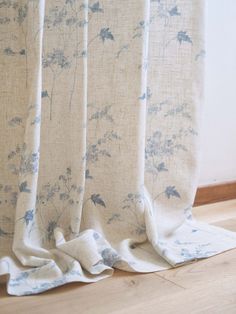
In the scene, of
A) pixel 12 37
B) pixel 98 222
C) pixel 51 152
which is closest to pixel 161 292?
pixel 98 222

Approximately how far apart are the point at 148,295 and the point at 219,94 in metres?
1.03

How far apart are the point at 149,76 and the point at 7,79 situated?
0.45 meters

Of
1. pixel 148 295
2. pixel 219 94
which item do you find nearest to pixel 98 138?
pixel 148 295

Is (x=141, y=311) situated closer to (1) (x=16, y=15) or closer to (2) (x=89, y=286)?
Answer: (2) (x=89, y=286)

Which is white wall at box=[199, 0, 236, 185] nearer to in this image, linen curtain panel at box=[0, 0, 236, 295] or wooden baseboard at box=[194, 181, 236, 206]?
wooden baseboard at box=[194, 181, 236, 206]

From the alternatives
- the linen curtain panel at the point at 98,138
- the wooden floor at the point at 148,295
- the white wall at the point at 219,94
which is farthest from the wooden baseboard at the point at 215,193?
the wooden floor at the point at 148,295

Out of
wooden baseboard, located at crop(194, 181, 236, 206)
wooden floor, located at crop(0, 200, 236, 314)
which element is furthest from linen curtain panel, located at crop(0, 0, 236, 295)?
wooden baseboard, located at crop(194, 181, 236, 206)

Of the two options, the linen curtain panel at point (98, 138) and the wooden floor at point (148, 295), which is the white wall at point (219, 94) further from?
the wooden floor at point (148, 295)

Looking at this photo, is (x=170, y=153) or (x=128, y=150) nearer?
(x=128, y=150)

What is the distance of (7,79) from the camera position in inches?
44.4

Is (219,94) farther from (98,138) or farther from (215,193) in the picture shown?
(98,138)

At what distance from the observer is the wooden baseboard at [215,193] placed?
1747 mm

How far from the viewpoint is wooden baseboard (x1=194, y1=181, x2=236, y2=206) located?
1747mm

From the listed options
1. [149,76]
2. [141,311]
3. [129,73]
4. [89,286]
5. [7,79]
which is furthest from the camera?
[149,76]
